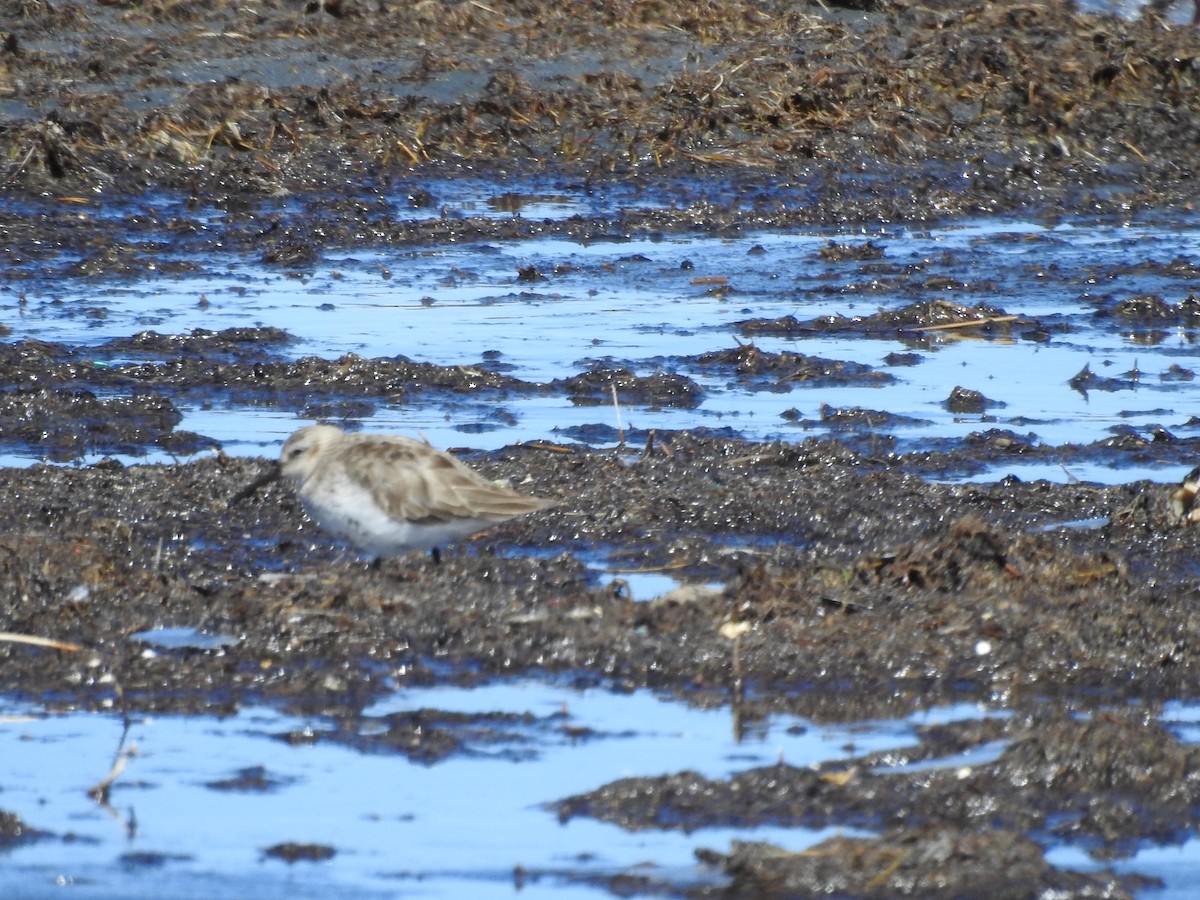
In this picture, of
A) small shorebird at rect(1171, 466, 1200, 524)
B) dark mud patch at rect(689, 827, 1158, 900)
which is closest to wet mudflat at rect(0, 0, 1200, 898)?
dark mud patch at rect(689, 827, 1158, 900)

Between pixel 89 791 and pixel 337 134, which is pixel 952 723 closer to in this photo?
pixel 89 791

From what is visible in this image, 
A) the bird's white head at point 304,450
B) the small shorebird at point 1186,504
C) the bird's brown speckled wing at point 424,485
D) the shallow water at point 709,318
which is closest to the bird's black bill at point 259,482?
the bird's white head at point 304,450

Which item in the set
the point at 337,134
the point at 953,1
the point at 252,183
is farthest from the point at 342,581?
the point at 953,1

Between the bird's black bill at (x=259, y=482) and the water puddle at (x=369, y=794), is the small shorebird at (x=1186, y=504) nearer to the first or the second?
the water puddle at (x=369, y=794)

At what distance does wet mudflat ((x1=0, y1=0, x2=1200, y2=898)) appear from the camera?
4.96 meters

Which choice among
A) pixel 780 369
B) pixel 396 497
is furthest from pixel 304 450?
pixel 780 369

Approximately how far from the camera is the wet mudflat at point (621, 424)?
4961mm

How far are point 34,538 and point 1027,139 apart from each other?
1145 centimetres

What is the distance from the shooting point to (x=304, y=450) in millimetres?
7062

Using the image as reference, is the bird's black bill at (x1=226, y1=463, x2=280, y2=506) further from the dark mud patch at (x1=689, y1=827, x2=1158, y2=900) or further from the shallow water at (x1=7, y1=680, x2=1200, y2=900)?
the dark mud patch at (x1=689, y1=827, x2=1158, y2=900)

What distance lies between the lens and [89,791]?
497 cm

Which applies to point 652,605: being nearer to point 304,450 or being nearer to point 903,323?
point 304,450

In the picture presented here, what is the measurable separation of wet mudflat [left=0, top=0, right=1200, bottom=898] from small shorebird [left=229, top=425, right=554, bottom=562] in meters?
0.16

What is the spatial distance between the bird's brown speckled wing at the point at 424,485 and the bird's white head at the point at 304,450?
0.17 metres
